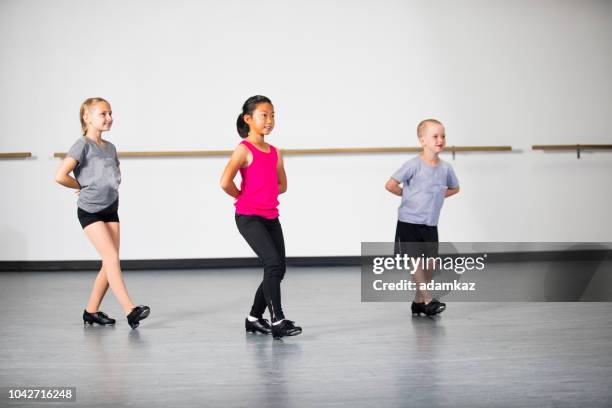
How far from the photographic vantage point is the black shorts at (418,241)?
11.9 feet

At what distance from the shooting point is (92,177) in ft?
11.2

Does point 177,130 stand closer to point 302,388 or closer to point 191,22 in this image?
point 191,22

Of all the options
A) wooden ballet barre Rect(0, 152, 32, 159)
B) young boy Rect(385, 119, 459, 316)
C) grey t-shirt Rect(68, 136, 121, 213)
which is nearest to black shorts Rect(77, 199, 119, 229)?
grey t-shirt Rect(68, 136, 121, 213)

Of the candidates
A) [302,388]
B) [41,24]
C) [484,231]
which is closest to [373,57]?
[484,231]

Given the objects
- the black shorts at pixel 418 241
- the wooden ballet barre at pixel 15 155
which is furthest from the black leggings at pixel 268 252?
the wooden ballet barre at pixel 15 155

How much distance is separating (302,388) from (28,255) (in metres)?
4.28

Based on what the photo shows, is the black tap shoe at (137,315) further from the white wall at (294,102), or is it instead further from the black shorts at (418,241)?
the white wall at (294,102)

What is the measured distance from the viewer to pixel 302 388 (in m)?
2.35

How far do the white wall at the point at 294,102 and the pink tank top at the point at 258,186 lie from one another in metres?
2.88

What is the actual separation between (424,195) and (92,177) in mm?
1524

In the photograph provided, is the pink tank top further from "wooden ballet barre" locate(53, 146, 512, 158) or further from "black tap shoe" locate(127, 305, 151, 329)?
"wooden ballet barre" locate(53, 146, 512, 158)

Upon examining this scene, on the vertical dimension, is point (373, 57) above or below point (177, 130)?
above

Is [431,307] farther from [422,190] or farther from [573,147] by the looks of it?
[573,147]

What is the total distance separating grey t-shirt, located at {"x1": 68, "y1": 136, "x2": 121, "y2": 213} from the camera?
11.2 feet
